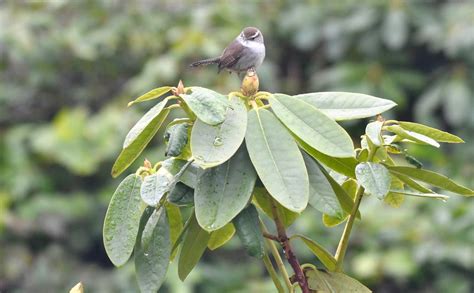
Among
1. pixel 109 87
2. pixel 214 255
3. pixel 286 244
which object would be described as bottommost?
pixel 214 255

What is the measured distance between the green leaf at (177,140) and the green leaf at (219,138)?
0.08 ft

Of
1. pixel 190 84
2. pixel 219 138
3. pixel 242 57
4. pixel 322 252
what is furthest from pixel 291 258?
pixel 190 84

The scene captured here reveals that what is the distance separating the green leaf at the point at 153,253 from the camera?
94 cm

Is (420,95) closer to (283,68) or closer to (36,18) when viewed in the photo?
(283,68)

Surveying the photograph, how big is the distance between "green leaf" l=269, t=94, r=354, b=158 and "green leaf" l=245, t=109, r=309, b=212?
2cm

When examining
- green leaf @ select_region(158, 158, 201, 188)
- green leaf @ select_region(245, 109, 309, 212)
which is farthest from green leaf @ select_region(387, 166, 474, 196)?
green leaf @ select_region(158, 158, 201, 188)

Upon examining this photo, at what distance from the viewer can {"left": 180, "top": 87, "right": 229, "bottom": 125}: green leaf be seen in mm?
883

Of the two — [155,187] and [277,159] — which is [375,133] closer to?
[277,159]

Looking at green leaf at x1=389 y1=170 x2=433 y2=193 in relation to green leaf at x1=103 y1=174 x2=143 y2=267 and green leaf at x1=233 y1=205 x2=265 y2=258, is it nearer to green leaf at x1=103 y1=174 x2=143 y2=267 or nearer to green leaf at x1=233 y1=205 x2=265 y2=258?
green leaf at x1=233 y1=205 x2=265 y2=258

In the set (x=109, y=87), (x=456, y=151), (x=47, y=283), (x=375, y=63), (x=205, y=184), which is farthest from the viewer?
(x=109, y=87)

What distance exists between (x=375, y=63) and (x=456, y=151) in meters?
0.68

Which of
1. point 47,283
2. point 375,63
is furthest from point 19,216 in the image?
point 375,63

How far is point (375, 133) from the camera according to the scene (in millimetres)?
934

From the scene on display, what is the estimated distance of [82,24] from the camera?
4.59 metres
